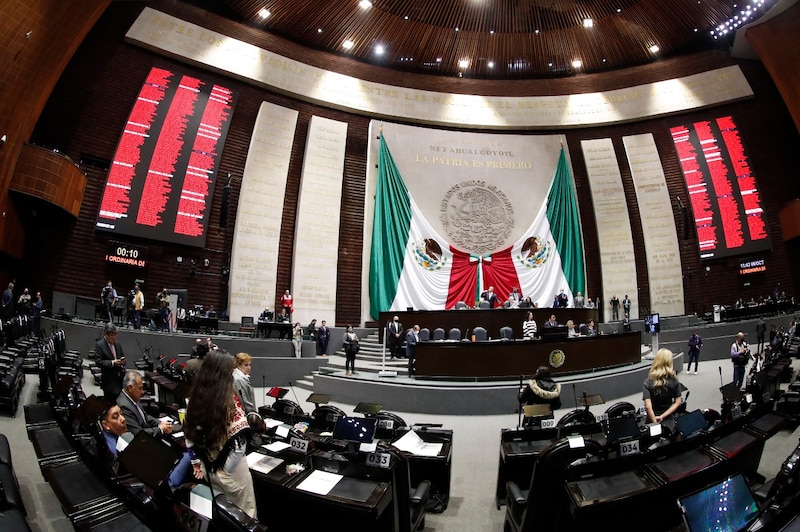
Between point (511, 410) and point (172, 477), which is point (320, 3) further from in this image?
point (172, 477)

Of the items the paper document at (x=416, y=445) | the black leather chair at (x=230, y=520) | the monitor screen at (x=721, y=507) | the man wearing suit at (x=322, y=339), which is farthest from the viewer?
the man wearing suit at (x=322, y=339)

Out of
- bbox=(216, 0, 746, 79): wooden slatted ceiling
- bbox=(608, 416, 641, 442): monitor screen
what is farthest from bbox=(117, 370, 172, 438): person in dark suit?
bbox=(216, 0, 746, 79): wooden slatted ceiling

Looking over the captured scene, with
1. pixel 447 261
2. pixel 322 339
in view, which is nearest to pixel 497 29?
pixel 447 261

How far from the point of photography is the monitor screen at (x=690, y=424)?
2699 mm

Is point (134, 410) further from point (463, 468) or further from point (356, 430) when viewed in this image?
point (463, 468)

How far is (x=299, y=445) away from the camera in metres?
2.57

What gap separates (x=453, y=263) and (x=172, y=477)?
13.4 m

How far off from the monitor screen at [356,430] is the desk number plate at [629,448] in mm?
1383

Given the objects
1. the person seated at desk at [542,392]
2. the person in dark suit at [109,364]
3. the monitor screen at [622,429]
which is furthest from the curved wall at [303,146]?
the monitor screen at [622,429]

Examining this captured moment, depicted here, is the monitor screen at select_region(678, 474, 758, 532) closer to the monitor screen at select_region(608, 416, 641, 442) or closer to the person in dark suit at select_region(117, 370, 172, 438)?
the monitor screen at select_region(608, 416, 641, 442)

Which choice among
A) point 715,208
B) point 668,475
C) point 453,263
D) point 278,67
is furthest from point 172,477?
point 715,208

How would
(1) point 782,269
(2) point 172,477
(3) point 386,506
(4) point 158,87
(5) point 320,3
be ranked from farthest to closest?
1. (1) point 782,269
2. (5) point 320,3
3. (4) point 158,87
4. (3) point 386,506
5. (2) point 172,477

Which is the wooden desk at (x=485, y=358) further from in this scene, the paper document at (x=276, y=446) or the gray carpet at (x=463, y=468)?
the paper document at (x=276, y=446)

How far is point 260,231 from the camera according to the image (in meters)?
13.5
